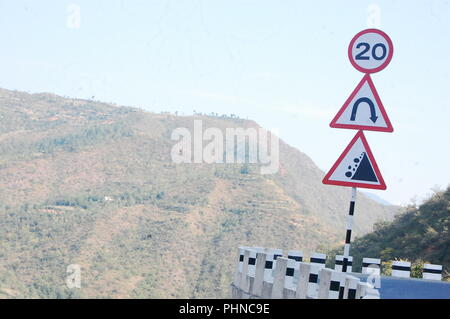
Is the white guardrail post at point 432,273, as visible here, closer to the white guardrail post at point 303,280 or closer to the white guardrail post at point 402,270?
the white guardrail post at point 402,270

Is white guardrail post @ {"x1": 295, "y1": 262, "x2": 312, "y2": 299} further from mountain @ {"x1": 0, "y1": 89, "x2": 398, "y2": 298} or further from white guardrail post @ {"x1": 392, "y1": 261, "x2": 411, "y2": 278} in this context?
mountain @ {"x1": 0, "y1": 89, "x2": 398, "y2": 298}

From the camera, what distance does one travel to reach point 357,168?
330 inches

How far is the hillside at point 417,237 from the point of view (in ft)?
75.0

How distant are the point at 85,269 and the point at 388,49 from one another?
6210 cm

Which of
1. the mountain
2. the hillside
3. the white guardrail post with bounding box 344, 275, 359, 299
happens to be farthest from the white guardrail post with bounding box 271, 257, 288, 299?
the mountain

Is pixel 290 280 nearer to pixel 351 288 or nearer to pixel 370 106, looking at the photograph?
pixel 351 288

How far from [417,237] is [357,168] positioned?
19.5 meters

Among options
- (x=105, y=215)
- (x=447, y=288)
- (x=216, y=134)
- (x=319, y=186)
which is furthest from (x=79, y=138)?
(x=447, y=288)

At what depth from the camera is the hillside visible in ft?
75.0

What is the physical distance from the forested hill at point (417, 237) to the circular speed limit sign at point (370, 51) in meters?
11.9
